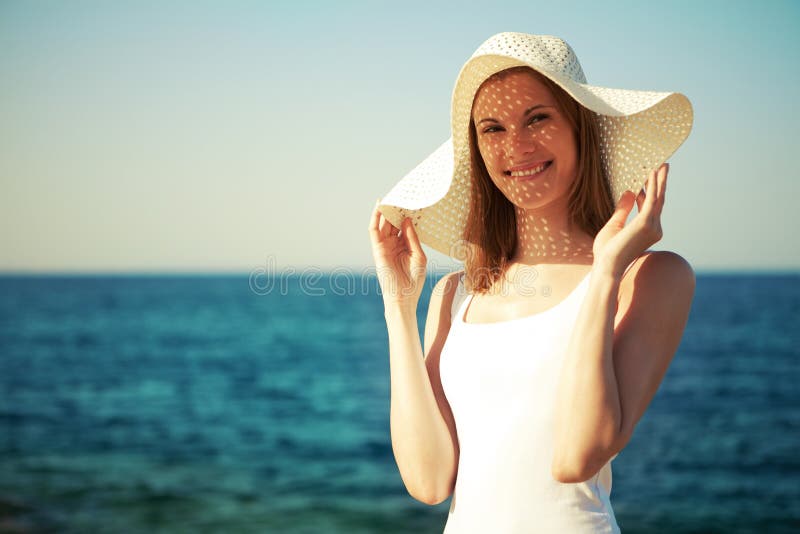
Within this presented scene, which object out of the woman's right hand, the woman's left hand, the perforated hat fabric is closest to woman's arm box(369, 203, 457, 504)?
the woman's right hand

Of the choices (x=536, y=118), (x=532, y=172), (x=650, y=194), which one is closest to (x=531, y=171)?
(x=532, y=172)

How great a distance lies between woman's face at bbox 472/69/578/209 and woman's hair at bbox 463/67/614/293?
36 millimetres

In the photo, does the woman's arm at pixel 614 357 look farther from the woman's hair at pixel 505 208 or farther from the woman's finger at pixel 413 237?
the woman's finger at pixel 413 237

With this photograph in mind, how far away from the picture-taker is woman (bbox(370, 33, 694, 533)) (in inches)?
77.4

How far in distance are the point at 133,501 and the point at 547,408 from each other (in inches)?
424

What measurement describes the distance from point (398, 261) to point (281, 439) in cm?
1628

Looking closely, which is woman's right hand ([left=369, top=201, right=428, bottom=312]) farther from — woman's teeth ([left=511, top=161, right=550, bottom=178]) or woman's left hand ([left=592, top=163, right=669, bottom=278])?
woman's left hand ([left=592, top=163, right=669, bottom=278])

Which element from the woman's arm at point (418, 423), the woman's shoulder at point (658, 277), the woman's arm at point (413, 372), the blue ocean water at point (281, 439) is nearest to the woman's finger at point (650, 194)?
the woman's shoulder at point (658, 277)

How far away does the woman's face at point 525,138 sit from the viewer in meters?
2.20

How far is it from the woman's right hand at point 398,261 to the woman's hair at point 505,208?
0.64 ft

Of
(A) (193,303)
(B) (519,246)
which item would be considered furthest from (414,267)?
(A) (193,303)

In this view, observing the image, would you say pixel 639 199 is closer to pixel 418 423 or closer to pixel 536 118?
pixel 536 118

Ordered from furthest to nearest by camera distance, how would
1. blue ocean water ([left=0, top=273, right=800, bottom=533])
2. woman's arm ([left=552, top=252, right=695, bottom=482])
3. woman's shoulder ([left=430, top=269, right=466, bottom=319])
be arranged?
blue ocean water ([left=0, top=273, right=800, bottom=533]), woman's shoulder ([left=430, top=269, right=466, bottom=319]), woman's arm ([left=552, top=252, right=695, bottom=482])

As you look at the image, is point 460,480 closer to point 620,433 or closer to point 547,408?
point 547,408
